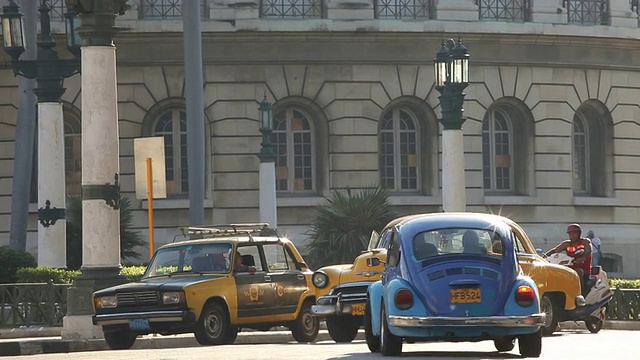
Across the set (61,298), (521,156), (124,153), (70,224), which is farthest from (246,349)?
(521,156)

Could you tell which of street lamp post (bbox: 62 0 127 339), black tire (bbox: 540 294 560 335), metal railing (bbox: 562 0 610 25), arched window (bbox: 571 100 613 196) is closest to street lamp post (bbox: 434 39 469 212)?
black tire (bbox: 540 294 560 335)

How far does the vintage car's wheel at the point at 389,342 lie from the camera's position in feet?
66.6

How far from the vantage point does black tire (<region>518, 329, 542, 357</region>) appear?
20.2 m

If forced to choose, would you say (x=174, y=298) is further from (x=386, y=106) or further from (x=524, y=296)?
(x=386, y=106)

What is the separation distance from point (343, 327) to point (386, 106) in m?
23.9

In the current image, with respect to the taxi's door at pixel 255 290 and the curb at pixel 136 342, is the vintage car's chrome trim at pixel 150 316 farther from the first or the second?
the taxi's door at pixel 255 290

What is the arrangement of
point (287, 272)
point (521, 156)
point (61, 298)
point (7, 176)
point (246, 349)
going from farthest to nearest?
point (521, 156) → point (7, 176) → point (61, 298) → point (287, 272) → point (246, 349)

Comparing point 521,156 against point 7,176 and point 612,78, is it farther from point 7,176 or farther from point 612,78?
point 7,176

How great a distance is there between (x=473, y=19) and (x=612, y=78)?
14.6ft

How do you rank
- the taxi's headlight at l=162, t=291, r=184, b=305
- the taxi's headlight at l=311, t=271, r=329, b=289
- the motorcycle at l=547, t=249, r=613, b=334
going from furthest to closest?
the motorcycle at l=547, t=249, r=613, b=334
the taxi's headlight at l=311, t=271, r=329, b=289
the taxi's headlight at l=162, t=291, r=184, b=305

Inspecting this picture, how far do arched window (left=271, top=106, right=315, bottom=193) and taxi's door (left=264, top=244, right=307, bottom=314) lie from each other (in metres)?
22.1

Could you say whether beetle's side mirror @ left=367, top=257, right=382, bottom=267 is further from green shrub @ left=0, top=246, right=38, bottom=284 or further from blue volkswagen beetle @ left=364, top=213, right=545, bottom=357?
green shrub @ left=0, top=246, right=38, bottom=284

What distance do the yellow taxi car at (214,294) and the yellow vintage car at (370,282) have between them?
0.50m

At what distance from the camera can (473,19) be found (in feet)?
162
